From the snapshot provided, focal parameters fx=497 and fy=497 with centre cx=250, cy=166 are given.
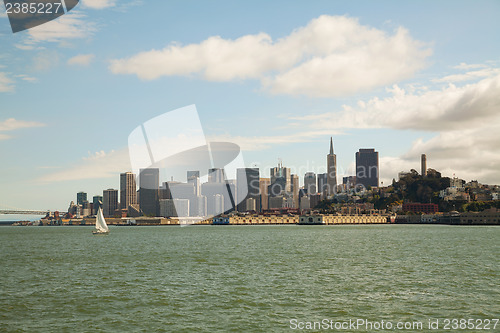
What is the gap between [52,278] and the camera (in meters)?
52.7

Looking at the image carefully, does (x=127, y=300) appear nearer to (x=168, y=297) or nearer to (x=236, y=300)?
(x=168, y=297)

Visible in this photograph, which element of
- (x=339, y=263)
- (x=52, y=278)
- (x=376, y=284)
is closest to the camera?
(x=376, y=284)

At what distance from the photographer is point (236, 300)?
38.5 meters

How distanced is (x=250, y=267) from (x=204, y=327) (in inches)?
1227

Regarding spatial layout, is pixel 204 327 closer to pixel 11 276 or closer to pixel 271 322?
pixel 271 322

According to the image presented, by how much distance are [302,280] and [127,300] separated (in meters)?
17.7

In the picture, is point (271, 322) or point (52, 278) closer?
point (271, 322)

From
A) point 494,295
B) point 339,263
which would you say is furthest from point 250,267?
point 494,295

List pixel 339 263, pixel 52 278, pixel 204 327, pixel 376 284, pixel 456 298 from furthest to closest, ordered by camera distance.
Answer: pixel 339 263 → pixel 52 278 → pixel 376 284 → pixel 456 298 → pixel 204 327

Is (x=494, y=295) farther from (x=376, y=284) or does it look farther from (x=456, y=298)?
(x=376, y=284)

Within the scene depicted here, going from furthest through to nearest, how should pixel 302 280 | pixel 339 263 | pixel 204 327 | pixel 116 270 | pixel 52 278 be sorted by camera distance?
pixel 339 263, pixel 116 270, pixel 52 278, pixel 302 280, pixel 204 327

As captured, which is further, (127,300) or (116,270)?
(116,270)

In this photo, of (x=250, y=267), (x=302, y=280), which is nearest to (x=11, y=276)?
(x=250, y=267)

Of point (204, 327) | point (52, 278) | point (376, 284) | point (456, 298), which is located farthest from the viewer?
point (52, 278)
